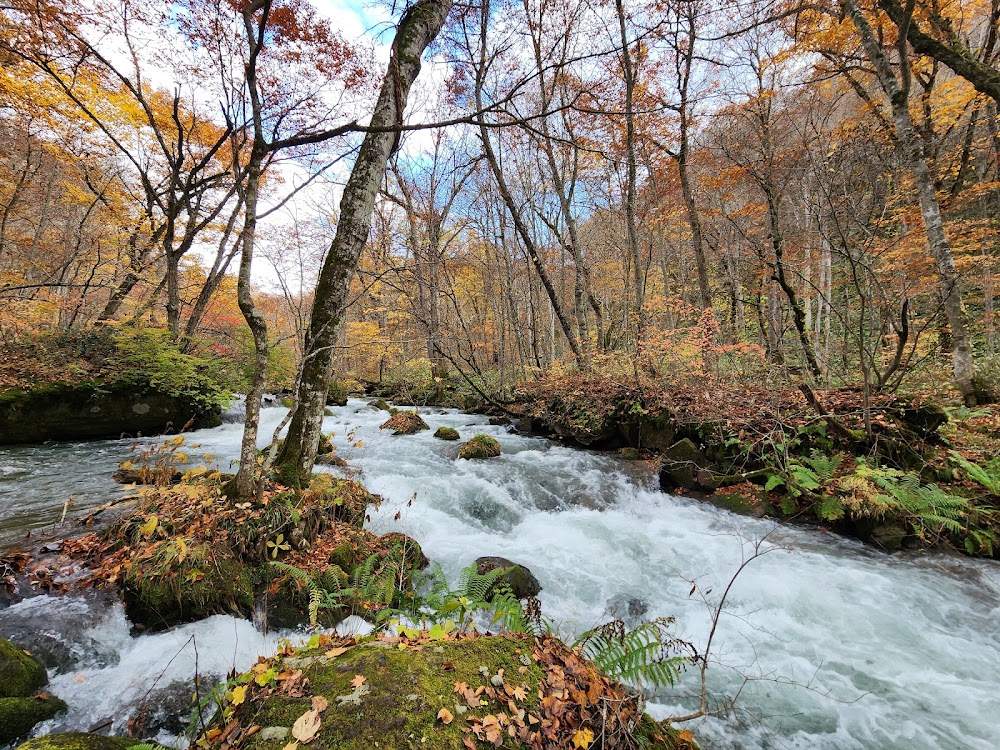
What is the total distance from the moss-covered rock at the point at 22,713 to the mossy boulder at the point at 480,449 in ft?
23.2

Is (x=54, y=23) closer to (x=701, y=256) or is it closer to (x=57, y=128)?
(x=57, y=128)

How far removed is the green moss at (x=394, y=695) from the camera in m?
1.44

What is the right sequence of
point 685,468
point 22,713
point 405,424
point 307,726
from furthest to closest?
point 405,424 < point 685,468 < point 22,713 < point 307,726

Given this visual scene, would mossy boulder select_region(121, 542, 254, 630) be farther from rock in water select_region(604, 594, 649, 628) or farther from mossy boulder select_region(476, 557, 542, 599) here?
rock in water select_region(604, 594, 649, 628)

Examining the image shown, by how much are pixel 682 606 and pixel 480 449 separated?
5.56 metres

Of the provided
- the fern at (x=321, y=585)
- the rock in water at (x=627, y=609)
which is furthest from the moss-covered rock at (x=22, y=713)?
the rock in water at (x=627, y=609)

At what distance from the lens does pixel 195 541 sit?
367 cm

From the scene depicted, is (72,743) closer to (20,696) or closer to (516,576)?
(20,696)

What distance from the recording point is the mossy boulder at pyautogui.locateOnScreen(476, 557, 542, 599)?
4520mm

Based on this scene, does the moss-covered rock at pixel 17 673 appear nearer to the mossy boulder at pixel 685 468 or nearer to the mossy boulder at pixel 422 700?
the mossy boulder at pixel 422 700

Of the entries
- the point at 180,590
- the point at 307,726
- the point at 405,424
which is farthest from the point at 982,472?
the point at 405,424

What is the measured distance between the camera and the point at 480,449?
9.45 metres

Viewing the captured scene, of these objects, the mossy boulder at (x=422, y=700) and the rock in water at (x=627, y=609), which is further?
the rock in water at (x=627, y=609)

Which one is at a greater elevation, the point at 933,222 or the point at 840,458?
the point at 933,222
